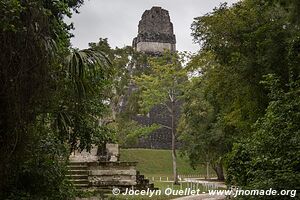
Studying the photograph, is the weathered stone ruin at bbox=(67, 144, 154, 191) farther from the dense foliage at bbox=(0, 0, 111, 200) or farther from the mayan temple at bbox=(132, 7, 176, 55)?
the mayan temple at bbox=(132, 7, 176, 55)

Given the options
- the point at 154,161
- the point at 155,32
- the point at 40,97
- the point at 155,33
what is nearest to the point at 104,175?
the point at 40,97

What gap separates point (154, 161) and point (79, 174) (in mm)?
21455

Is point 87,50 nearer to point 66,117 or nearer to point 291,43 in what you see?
point 66,117

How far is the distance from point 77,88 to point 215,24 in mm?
6221

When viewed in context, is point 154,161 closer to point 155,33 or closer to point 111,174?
point 155,33

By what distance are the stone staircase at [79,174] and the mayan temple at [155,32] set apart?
101 feet

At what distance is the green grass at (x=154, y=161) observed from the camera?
33719 mm

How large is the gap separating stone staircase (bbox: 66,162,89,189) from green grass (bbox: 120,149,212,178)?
1777 cm

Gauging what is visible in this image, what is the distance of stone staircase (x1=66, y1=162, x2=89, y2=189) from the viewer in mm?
13828

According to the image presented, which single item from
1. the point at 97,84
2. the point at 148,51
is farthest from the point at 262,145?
the point at 148,51

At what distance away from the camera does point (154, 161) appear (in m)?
35.6

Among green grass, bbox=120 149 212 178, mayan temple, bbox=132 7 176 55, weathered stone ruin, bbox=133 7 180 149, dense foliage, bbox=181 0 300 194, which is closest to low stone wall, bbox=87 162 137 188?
dense foliage, bbox=181 0 300 194

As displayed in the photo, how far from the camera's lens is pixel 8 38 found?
7039 mm

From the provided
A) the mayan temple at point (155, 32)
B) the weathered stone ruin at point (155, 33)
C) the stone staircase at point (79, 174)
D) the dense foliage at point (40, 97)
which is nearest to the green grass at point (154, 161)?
the weathered stone ruin at point (155, 33)
